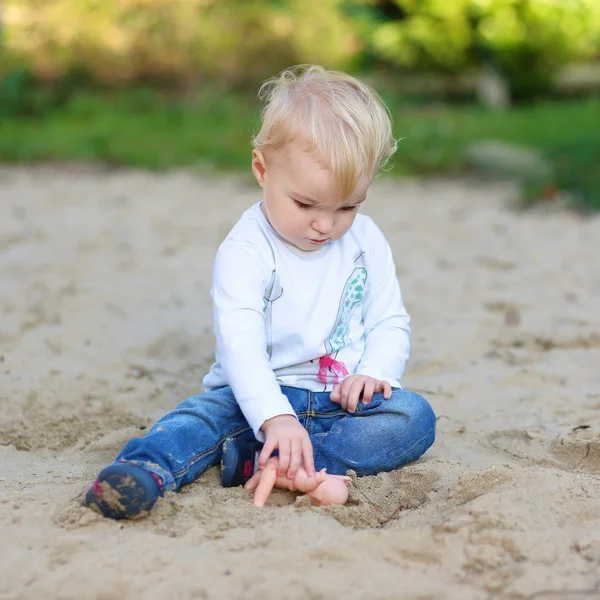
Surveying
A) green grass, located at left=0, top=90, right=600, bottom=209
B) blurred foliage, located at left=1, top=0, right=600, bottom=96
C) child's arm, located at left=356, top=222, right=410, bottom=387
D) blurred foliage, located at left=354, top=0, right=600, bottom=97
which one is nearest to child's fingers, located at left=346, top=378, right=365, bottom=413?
child's arm, located at left=356, top=222, right=410, bottom=387

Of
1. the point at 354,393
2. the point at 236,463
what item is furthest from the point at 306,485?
the point at 354,393

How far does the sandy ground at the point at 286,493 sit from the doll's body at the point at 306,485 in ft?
0.15

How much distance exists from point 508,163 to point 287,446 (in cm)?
520

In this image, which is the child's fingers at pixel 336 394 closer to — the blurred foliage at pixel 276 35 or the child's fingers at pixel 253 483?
the child's fingers at pixel 253 483

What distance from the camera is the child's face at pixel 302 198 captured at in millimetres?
2102

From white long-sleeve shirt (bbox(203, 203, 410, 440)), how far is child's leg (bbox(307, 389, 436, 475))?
0.31 ft

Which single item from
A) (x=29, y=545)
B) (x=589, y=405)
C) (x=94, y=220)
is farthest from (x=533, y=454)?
(x=94, y=220)

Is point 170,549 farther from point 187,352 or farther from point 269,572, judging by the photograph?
point 187,352

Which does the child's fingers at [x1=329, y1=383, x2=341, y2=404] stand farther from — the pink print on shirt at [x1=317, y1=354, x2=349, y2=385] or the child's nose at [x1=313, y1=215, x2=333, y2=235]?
the child's nose at [x1=313, y1=215, x2=333, y2=235]

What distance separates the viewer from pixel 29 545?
177cm

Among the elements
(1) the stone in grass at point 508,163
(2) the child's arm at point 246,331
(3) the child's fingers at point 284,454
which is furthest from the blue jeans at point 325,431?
(1) the stone in grass at point 508,163

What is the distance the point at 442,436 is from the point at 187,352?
110 centimetres

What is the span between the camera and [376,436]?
220 cm

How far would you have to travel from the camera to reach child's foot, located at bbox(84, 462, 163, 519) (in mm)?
1857
